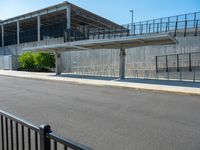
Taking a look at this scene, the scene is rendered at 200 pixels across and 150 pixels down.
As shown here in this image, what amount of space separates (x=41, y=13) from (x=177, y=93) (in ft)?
109

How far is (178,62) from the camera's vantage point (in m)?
20.8

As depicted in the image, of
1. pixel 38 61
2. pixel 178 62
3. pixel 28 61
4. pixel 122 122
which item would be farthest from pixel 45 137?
pixel 28 61

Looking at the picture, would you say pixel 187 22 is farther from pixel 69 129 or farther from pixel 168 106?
pixel 69 129

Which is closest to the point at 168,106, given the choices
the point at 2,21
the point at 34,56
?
the point at 34,56

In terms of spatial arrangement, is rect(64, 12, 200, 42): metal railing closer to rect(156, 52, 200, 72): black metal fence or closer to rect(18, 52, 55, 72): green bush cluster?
rect(156, 52, 200, 72): black metal fence

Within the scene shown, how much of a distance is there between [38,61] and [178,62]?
20.4 metres

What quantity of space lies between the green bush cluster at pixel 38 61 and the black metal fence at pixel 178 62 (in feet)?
56.4

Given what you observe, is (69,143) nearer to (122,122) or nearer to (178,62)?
(122,122)

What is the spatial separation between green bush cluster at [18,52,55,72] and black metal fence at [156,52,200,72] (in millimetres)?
17201

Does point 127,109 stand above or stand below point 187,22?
below

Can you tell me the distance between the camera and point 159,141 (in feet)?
15.4

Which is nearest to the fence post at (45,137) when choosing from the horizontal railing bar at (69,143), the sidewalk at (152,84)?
the horizontal railing bar at (69,143)

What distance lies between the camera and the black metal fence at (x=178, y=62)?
19.8 m

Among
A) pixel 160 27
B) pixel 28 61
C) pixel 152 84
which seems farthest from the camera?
pixel 28 61
